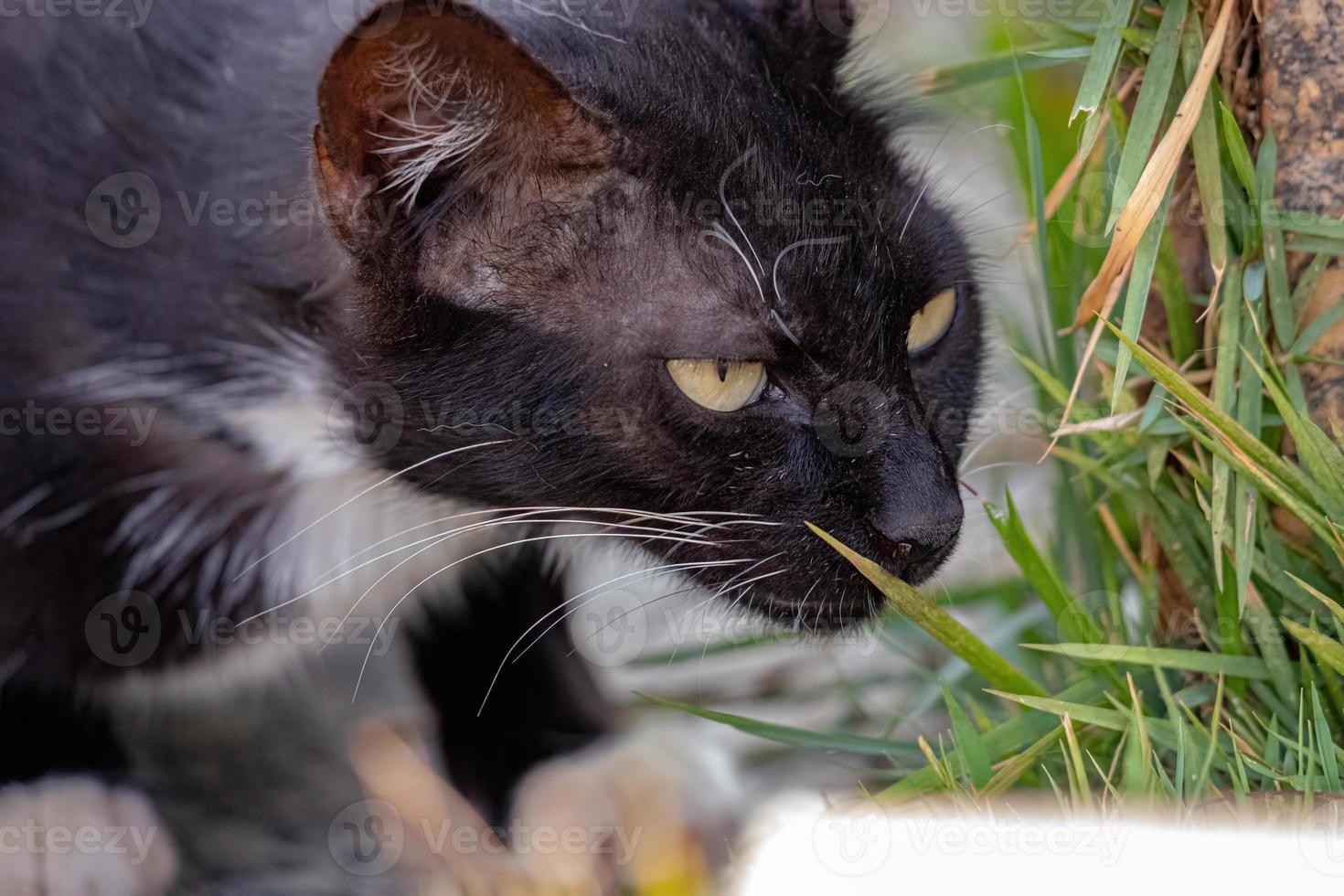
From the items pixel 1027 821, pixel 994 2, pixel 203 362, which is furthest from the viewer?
pixel 994 2

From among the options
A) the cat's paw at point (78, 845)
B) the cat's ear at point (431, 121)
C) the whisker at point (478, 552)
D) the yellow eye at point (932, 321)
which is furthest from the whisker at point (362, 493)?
the yellow eye at point (932, 321)

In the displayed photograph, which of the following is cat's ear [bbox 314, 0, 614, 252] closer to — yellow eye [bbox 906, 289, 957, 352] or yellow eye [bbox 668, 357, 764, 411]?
yellow eye [bbox 668, 357, 764, 411]

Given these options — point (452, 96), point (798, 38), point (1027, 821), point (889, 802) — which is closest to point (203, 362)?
point (452, 96)

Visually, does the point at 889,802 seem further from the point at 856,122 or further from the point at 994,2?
the point at 994,2

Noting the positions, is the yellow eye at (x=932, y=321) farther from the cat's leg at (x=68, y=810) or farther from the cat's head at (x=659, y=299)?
the cat's leg at (x=68, y=810)

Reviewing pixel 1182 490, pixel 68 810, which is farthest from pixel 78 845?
pixel 1182 490

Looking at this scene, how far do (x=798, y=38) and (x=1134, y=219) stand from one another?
47cm

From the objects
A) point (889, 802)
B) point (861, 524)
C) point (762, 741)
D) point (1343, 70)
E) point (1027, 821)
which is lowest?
point (762, 741)

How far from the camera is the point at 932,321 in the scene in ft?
4.49

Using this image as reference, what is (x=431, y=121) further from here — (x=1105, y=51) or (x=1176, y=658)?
(x=1176, y=658)

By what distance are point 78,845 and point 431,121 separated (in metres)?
1.05

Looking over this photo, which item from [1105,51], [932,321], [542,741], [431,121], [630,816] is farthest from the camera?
[542,741]

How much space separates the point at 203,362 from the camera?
4.94 ft

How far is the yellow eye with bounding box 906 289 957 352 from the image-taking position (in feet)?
4.41
